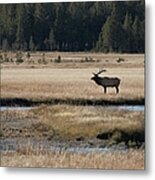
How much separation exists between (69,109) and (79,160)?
186mm

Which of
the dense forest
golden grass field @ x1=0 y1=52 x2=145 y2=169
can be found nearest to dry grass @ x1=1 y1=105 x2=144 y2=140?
golden grass field @ x1=0 y1=52 x2=145 y2=169

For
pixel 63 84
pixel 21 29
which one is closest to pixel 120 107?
pixel 63 84

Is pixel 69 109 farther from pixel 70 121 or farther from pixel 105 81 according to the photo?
pixel 105 81

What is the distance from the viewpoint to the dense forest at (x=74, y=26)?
2338 millimetres

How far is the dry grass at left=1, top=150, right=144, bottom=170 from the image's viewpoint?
91.6 inches

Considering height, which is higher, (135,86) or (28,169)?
(135,86)

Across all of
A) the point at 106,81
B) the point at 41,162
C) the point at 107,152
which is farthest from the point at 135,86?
the point at 41,162

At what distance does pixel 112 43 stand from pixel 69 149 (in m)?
0.41

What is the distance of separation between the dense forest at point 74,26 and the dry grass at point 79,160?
0.37 metres

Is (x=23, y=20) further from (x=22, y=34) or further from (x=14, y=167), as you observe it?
(x=14, y=167)

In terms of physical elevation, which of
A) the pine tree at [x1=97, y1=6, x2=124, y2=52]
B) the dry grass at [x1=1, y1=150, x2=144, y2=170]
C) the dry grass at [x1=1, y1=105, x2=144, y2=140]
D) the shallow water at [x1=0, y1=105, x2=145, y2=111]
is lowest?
the dry grass at [x1=1, y1=150, x2=144, y2=170]

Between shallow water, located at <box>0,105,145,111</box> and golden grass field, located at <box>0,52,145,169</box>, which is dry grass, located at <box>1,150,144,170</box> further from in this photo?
shallow water, located at <box>0,105,145,111</box>

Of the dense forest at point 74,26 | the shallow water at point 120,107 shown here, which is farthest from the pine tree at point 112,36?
the shallow water at point 120,107

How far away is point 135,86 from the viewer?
7.62ft
